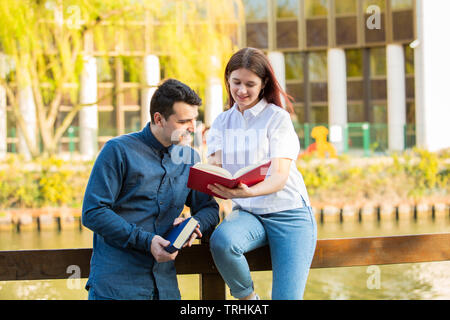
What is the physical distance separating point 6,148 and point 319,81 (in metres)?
12.0

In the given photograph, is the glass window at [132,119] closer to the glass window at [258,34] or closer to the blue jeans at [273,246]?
the glass window at [258,34]

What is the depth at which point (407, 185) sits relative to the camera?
1493 centimetres

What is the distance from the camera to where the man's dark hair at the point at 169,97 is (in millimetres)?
2461

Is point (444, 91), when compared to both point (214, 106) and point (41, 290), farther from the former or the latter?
point (41, 290)

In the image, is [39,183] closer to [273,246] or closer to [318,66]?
[273,246]

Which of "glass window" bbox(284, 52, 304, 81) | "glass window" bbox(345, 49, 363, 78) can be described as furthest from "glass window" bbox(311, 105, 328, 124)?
"glass window" bbox(345, 49, 363, 78)

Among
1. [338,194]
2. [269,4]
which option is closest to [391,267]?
[338,194]

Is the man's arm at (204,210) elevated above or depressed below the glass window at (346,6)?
below

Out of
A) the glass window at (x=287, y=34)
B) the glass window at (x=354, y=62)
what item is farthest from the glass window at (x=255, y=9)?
the glass window at (x=354, y=62)

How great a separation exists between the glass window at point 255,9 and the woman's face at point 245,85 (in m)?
21.2

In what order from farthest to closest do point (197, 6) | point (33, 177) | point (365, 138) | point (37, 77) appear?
point (365, 138) → point (197, 6) → point (37, 77) → point (33, 177)

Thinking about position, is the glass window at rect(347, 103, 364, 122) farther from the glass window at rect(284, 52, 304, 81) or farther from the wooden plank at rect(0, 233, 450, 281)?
the wooden plank at rect(0, 233, 450, 281)
